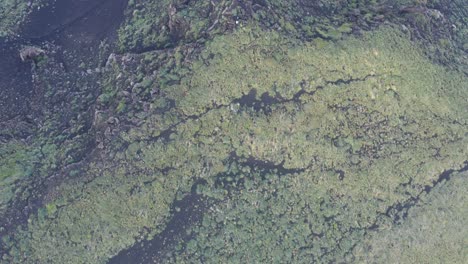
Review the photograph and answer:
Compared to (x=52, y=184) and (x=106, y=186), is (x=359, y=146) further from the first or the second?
(x=52, y=184)

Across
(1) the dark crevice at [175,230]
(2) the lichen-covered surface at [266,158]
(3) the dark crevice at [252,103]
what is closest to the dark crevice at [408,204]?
(2) the lichen-covered surface at [266,158]

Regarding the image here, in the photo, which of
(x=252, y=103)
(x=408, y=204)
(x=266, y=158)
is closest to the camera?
(x=252, y=103)

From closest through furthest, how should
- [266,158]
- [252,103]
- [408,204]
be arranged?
1. [252,103]
2. [266,158]
3. [408,204]

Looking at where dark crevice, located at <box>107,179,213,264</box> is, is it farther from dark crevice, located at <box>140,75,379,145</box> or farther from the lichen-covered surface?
dark crevice, located at <box>140,75,379,145</box>

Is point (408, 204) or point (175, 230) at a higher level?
point (175, 230)

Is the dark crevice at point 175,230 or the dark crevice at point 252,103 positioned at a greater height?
the dark crevice at point 252,103

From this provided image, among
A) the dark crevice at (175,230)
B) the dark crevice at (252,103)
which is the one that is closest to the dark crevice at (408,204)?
the dark crevice at (252,103)

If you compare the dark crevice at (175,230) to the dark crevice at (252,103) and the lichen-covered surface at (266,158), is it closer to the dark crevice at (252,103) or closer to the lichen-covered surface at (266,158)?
the lichen-covered surface at (266,158)

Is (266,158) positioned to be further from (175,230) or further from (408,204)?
(408,204)

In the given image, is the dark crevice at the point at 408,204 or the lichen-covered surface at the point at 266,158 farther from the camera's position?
the dark crevice at the point at 408,204

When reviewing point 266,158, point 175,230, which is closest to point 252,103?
point 266,158

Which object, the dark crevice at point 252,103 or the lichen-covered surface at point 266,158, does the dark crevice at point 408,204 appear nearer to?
the lichen-covered surface at point 266,158
